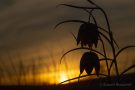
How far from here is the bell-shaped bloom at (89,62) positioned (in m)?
2.47

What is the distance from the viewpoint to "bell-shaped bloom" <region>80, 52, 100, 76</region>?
8.11ft

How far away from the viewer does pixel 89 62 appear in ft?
8.13

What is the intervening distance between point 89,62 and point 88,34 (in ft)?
0.54

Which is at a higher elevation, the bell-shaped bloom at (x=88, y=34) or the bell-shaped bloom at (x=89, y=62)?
the bell-shaped bloom at (x=88, y=34)

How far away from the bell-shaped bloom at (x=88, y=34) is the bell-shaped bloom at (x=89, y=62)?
2.9 inches

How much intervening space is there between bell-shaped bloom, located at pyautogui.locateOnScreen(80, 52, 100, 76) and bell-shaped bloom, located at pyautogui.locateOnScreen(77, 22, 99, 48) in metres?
0.07

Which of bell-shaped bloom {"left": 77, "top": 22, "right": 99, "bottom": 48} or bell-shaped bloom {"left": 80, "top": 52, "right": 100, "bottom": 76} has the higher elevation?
bell-shaped bloom {"left": 77, "top": 22, "right": 99, "bottom": 48}

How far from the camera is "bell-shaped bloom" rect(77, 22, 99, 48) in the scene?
239cm

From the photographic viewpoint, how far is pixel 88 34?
7.93 feet

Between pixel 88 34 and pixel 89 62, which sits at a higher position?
pixel 88 34

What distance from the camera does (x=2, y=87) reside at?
16.3ft

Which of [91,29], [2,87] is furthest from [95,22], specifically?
[2,87]

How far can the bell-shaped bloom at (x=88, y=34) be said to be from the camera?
239 centimetres

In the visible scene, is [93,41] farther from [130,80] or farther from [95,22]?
[130,80]
